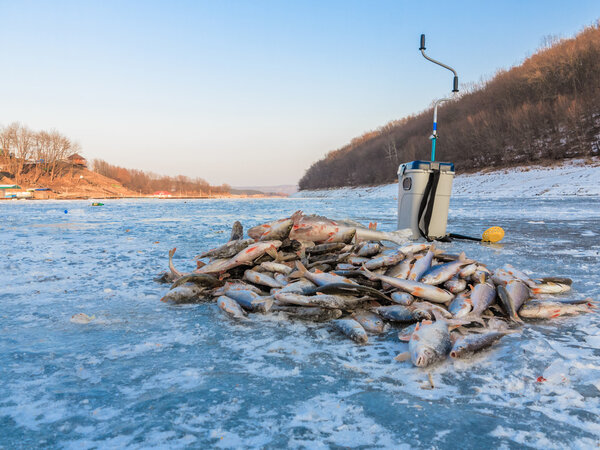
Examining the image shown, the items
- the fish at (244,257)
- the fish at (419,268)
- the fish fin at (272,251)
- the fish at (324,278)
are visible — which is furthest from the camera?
the fish fin at (272,251)

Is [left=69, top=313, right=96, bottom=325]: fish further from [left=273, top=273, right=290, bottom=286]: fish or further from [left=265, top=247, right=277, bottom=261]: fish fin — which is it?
[left=265, top=247, right=277, bottom=261]: fish fin

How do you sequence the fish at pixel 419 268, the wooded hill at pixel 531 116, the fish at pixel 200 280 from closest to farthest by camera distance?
the fish at pixel 419 268 → the fish at pixel 200 280 → the wooded hill at pixel 531 116

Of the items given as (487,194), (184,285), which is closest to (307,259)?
(184,285)

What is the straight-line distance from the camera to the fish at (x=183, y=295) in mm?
4125

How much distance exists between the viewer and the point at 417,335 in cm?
271

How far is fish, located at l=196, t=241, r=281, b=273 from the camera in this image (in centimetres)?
464

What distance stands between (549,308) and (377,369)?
210 cm

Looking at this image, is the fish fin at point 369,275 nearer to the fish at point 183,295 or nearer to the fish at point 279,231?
the fish at point 279,231

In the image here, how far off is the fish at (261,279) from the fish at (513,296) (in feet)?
7.45

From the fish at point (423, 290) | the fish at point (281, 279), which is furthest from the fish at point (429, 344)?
the fish at point (281, 279)

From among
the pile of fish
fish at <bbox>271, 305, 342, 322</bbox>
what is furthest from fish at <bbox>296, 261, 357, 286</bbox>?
fish at <bbox>271, 305, 342, 322</bbox>

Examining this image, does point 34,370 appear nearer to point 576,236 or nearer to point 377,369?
point 377,369

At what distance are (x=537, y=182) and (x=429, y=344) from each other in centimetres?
3475

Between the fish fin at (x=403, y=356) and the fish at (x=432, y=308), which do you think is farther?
the fish at (x=432, y=308)
